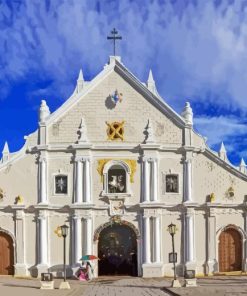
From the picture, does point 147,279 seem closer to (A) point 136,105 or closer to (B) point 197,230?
(B) point 197,230

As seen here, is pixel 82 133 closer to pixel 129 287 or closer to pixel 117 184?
pixel 117 184

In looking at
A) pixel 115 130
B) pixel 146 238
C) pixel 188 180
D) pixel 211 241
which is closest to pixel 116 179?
pixel 115 130

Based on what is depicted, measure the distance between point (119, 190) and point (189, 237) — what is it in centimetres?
568

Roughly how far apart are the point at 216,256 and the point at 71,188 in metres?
10.8

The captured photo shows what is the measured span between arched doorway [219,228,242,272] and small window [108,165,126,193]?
25.0 feet

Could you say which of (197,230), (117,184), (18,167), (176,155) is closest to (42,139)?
(18,167)

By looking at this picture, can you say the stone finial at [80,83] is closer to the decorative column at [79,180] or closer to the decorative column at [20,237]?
the decorative column at [79,180]

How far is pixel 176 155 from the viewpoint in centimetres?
4378

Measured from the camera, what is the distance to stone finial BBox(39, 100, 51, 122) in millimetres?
43719

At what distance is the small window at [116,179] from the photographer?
4312 centimetres

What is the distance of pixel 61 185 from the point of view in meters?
43.1

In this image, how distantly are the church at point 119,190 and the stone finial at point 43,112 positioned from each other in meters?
0.08

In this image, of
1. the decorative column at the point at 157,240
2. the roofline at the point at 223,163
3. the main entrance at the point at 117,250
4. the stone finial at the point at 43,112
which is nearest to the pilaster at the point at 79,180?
the main entrance at the point at 117,250

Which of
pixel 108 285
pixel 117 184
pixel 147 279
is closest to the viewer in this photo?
pixel 108 285
